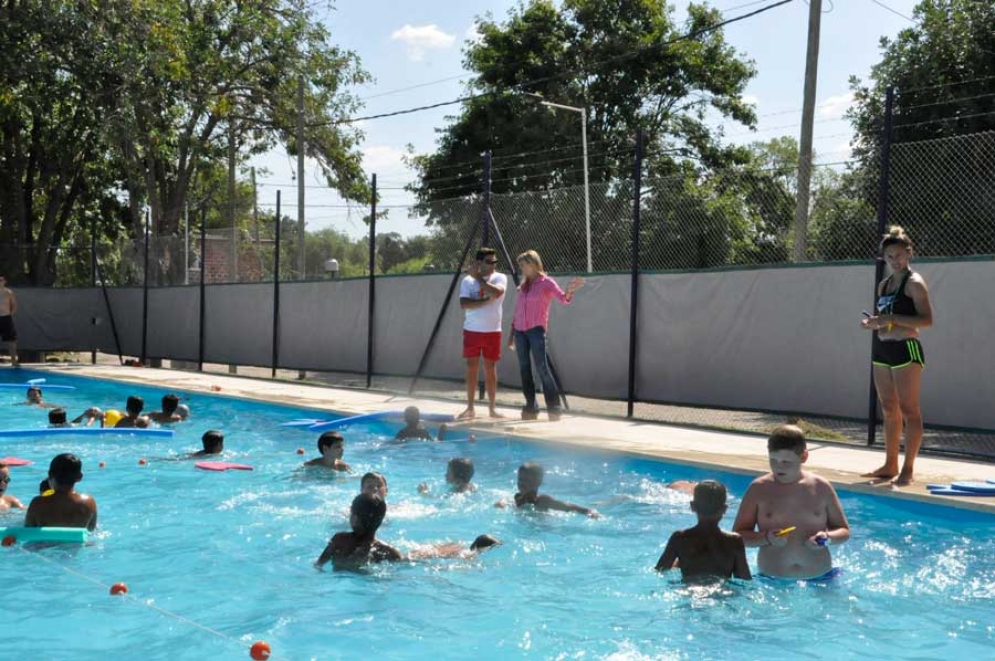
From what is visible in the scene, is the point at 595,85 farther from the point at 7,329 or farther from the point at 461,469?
the point at 461,469

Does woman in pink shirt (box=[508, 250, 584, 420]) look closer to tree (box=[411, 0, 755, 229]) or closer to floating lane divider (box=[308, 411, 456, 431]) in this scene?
floating lane divider (box=[308, 411, 456, 431])

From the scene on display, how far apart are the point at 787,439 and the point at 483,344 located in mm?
6858

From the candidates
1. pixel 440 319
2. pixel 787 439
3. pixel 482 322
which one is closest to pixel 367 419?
pixel 482 322

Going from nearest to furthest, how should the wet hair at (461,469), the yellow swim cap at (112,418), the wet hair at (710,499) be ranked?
the wet hair at (710,499) → the wet hair at (461,469) → the yellow swim cap at (112,418)

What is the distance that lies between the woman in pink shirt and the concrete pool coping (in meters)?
0.28

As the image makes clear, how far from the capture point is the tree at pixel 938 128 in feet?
44.3

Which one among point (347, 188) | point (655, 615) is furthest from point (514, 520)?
point (347, 188)

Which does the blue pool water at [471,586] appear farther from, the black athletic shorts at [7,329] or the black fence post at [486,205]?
the black athletic shorts at [7,329]

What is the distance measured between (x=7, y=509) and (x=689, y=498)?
4.82 metres

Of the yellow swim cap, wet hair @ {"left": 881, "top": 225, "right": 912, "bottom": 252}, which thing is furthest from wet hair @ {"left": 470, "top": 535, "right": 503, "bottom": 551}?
the yellow swim cap

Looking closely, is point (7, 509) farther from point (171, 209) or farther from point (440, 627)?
point (171, 209)

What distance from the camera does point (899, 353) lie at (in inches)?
280

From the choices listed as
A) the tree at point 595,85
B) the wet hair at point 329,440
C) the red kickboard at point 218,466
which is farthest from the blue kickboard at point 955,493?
the tree at point 595,85

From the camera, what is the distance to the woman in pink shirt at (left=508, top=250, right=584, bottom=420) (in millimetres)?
11164
